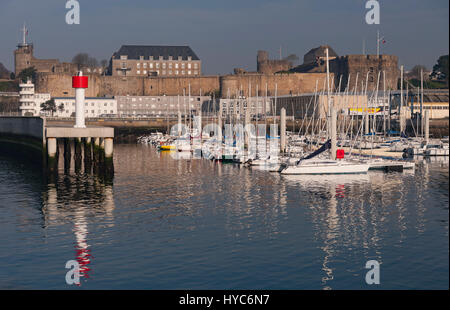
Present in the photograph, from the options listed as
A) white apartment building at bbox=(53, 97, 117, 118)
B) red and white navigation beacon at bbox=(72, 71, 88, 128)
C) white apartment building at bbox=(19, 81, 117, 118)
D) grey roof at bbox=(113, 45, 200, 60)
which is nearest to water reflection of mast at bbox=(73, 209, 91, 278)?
red and white navigation beacon at bbox=(72, 71, 88, 128)

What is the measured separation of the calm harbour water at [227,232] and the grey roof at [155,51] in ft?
407

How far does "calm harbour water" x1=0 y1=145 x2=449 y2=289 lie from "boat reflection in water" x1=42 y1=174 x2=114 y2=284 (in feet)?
0.24

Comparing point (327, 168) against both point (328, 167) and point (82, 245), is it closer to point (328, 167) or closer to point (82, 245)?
point (328, 167)

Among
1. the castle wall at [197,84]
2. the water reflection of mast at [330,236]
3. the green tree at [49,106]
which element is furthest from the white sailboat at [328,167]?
the castle wall at [197,84]

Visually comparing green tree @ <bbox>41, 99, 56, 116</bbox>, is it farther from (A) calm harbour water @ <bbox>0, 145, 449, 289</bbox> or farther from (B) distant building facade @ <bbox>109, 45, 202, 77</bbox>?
(A) calm harbour water @ <bbox>0, 145, 449, 289</bbox>

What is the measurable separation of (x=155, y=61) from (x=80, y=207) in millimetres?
139843

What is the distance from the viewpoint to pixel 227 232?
3064 centimetres

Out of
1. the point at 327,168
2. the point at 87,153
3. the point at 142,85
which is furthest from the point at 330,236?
the point at 142,85

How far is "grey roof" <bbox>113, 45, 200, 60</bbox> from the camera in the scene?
171 meters

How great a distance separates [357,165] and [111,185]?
20.3 m
